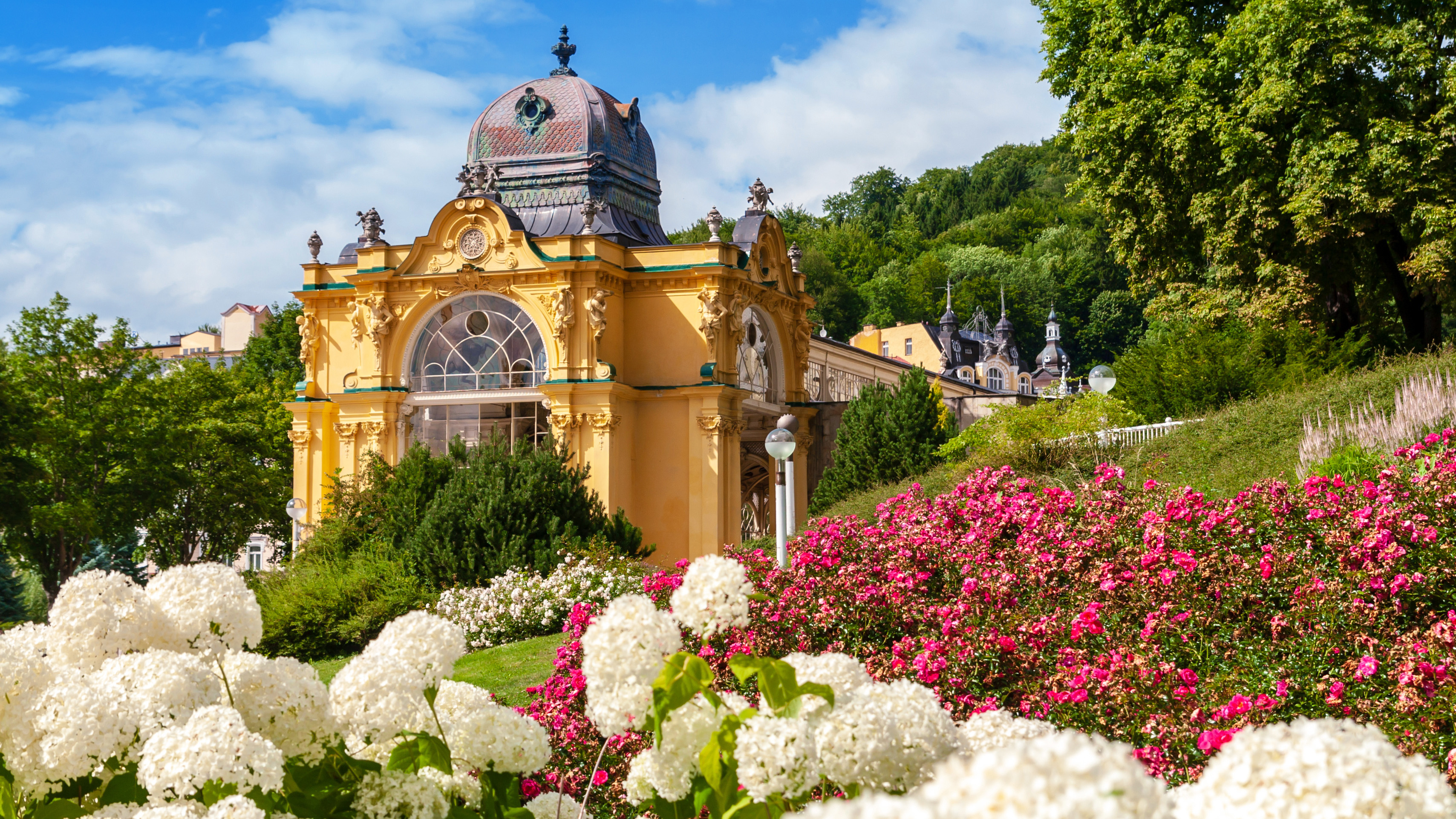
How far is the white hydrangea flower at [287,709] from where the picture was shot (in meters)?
3.48

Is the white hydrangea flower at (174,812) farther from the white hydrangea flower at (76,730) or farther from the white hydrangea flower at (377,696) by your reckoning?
the white hydrangea flower at (377,696)

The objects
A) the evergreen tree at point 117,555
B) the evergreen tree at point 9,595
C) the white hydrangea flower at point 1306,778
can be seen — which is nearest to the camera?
the white hydrangea flower at point 1306,778

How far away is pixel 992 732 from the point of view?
303cm

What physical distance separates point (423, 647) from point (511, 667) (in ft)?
38.4

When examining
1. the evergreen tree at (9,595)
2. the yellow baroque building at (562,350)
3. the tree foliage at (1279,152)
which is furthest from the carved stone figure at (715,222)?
the evergreen tree at (9,595)

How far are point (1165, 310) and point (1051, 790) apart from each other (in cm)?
2945

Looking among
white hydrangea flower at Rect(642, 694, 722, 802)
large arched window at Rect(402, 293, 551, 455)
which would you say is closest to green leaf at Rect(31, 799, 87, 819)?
white hydrangea flower at Rect(642, 694, 722, 802)

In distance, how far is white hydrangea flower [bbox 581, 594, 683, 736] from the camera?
3109mm

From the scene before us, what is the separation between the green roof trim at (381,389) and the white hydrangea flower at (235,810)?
2673cm

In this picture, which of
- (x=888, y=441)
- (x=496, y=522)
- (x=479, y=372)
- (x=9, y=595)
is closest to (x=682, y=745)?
(x=496, y=522)

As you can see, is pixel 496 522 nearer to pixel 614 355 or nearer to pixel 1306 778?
pixel 614 355

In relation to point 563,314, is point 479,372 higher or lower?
lower

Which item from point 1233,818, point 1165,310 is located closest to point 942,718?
point 1233,818

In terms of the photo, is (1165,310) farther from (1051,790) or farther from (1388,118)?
(1051,790)
